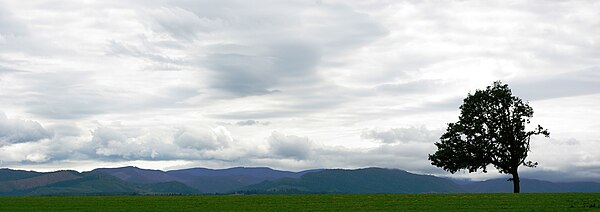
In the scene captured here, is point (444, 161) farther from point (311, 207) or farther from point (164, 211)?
point (164, 211)

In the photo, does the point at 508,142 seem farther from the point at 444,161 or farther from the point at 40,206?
the point at 40,206

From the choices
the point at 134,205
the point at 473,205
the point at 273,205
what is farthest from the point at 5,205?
the point at 473,205

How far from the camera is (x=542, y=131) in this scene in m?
88.8

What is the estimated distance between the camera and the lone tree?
297 ft

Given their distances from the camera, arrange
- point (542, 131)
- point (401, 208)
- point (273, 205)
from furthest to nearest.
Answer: point (542, 131) → point (273, 205) → point (401, 208)

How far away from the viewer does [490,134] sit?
91.4m

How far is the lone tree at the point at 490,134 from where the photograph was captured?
90.6 m

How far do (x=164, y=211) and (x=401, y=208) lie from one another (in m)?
21.0

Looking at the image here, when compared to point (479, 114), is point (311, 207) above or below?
below

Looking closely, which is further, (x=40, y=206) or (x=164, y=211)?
(x=40, y=206)

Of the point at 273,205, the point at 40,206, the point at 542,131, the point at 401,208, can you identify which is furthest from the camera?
the point at 542,131

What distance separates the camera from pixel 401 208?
5503 cm

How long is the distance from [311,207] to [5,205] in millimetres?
33237

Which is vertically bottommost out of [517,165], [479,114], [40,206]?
[40,206]
